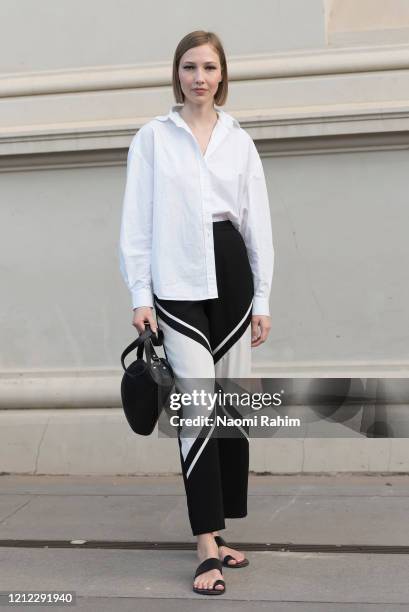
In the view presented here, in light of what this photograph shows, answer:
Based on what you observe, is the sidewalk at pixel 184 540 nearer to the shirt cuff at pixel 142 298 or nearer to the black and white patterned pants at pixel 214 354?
Result: the black and white patterned pants at pixel 214 354

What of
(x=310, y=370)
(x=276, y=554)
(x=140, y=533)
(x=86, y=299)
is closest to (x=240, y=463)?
(x=276, y=554)

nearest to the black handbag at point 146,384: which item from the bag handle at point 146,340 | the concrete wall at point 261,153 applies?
the bag handle at point 146,340

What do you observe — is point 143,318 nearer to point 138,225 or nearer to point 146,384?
point 146,384

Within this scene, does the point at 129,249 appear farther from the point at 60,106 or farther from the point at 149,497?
the point at 60,106

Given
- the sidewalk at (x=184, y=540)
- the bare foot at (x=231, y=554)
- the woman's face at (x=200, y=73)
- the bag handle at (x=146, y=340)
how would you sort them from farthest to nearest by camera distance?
the bare foot at (x=231, y=554), the woman's face at (x=200, y=73), the bag handle at (x=146, y=340), the sidewalk at (x=184, y=540)

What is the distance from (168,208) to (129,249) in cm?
20

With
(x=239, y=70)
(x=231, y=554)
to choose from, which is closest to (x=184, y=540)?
(x=231, y=554)

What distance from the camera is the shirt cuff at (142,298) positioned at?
3.67 metres

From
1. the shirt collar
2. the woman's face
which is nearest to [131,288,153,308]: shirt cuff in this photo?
the shirt collar

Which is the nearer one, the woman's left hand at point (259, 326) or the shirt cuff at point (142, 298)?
the shirt cuff at point (142, 298)

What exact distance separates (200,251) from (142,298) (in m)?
0.26

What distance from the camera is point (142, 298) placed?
3674 millimetres

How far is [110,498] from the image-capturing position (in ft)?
16.4

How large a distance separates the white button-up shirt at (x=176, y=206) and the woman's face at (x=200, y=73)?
11cm
